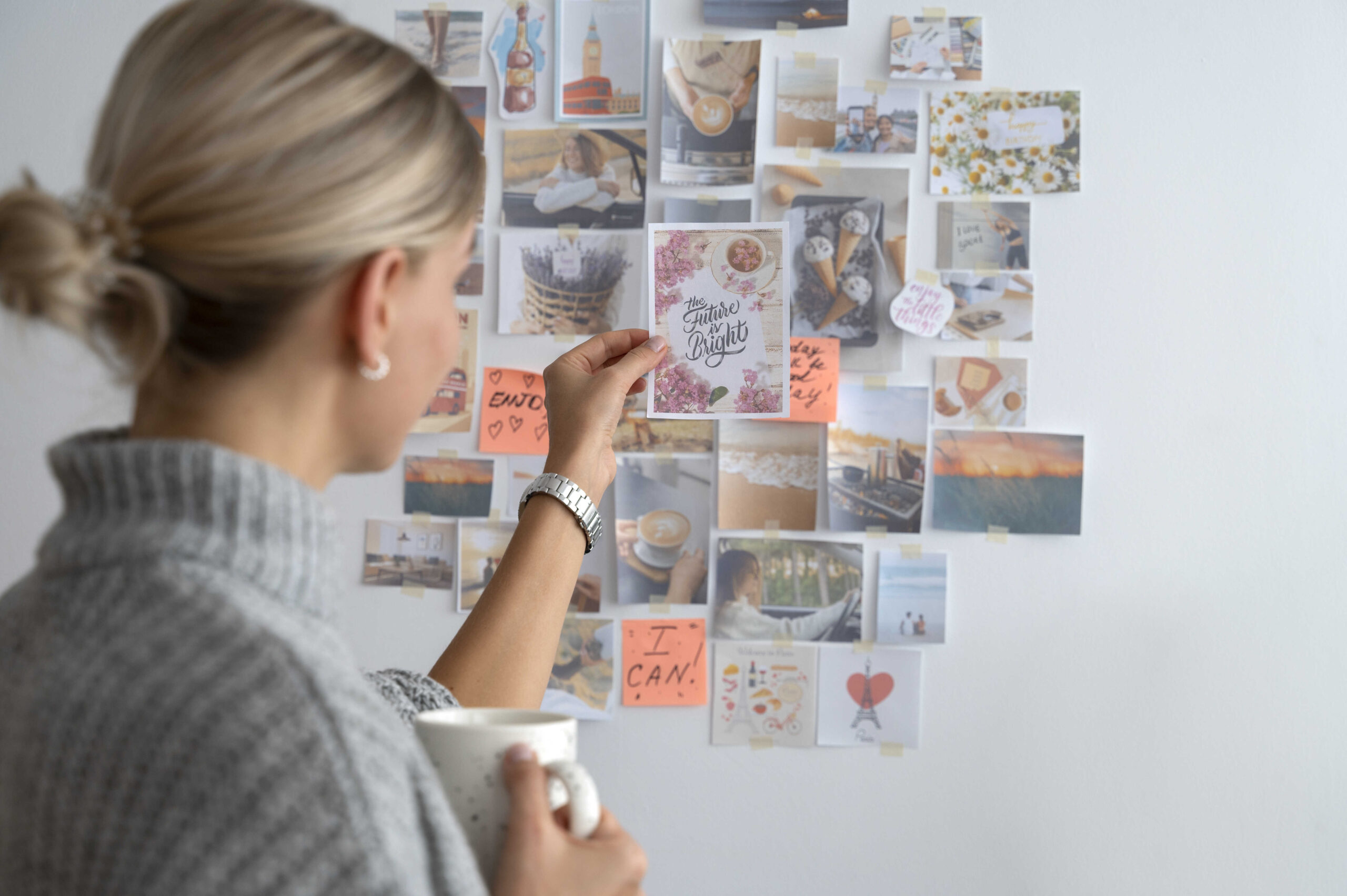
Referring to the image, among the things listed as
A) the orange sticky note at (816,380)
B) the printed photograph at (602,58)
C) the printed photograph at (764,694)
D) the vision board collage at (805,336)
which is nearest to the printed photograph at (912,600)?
the vision board collage at (805,336)

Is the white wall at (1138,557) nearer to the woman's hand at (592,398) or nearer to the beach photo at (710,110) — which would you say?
the beach photo at (710,110)

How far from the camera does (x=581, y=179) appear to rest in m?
1.31

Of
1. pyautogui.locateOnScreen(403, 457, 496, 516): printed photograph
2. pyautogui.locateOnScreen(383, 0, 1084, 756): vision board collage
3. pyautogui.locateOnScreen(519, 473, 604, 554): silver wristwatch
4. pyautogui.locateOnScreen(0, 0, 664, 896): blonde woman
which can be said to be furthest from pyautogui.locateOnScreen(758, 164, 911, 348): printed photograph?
pyautogui.locateOnScreen(0, 0, 664, 896): blonde woman

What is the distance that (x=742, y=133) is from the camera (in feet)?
4.25

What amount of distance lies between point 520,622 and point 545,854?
0.31 m

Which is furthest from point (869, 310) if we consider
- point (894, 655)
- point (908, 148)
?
point (894, 655)

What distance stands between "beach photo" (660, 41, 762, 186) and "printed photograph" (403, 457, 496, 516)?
48 cm

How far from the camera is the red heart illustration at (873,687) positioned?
4.21 feet

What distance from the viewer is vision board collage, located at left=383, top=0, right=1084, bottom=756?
1.28m

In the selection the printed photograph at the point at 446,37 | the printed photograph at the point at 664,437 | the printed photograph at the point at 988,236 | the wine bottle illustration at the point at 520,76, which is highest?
the printed photograph at the point at 446,37

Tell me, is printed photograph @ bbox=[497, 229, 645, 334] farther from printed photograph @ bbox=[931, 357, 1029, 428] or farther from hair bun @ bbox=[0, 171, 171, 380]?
hair bun @ bbox=[0, 171, 171, 380]

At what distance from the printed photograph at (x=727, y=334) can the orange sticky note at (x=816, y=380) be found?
0.29 metres

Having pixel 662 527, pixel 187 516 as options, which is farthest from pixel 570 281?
pixel 187 516

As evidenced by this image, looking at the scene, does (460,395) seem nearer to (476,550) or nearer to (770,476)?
(476,550)
